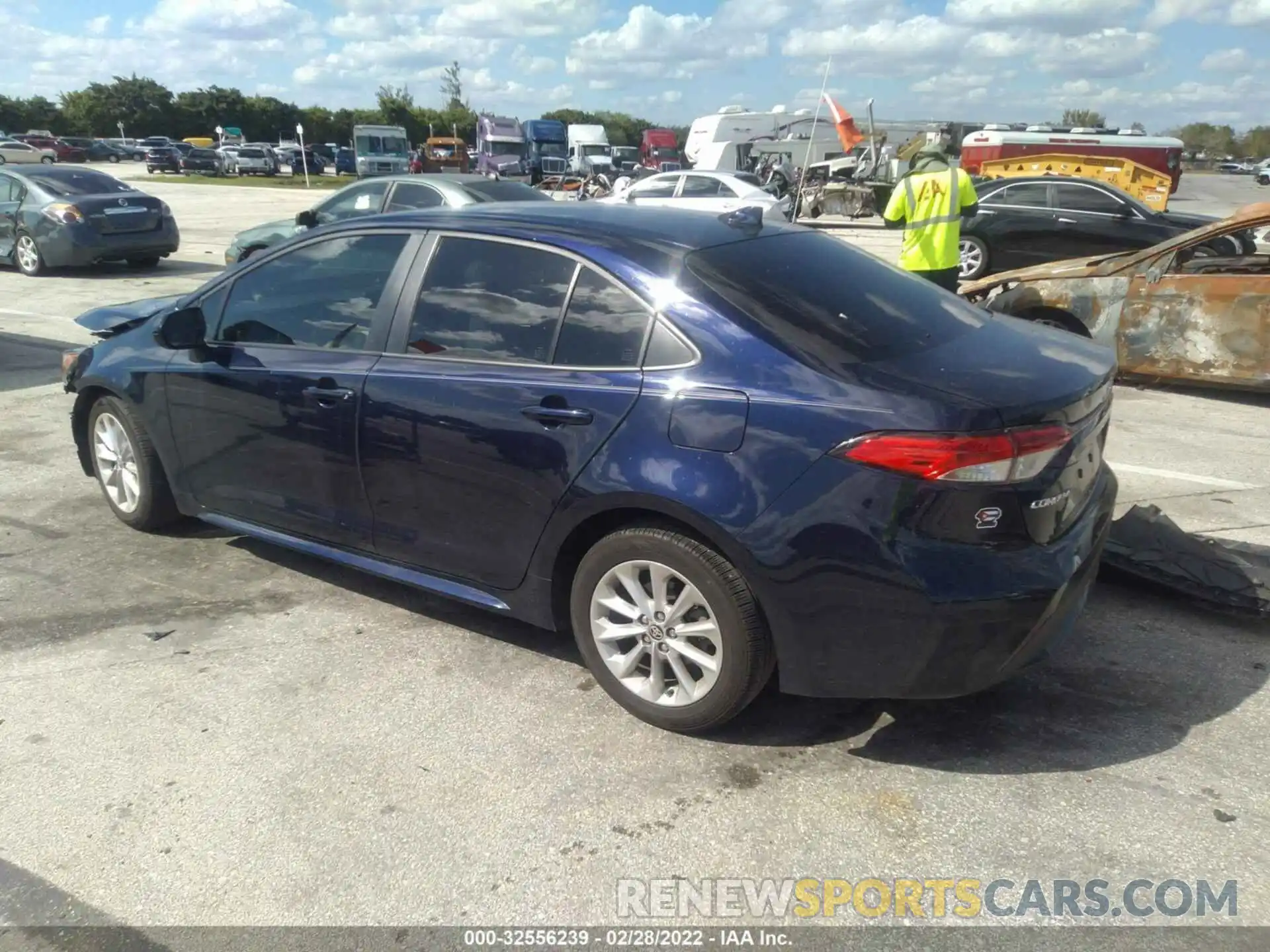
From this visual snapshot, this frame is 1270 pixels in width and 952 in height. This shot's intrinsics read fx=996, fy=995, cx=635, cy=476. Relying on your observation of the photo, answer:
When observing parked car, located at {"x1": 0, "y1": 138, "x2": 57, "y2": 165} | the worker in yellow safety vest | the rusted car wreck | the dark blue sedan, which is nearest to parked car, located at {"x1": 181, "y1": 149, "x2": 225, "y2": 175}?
parked car, located at {"x1": 0, "y1": 138, "x2": 57, "y2": 165}

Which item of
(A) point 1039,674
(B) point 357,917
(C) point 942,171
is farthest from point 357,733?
(C) point 942,171

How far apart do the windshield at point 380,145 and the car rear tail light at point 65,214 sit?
105 feet

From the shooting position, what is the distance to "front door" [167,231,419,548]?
389 cm

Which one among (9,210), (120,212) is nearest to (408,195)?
(120,212)

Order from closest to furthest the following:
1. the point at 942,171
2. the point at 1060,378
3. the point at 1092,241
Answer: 1. the point at 1060,378
2. the point at 942,171
3. the point at 1092,241

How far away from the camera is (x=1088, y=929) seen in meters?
2.46

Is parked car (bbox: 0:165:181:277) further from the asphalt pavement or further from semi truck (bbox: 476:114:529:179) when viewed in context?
semi truck (bbox: 476:114:529:179)

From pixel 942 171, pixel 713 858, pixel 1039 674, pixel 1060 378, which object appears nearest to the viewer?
pixel 713 858

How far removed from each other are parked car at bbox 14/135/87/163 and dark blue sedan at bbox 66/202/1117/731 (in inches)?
2427

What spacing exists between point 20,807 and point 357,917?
1233 millimetres

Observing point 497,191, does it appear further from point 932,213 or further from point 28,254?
point 28,254

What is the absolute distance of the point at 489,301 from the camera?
3625 millimetres

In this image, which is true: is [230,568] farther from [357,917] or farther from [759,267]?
[759,267]

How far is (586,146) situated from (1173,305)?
42.9 meters
